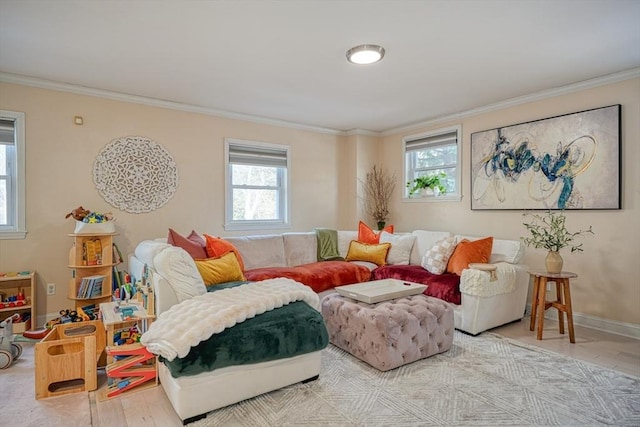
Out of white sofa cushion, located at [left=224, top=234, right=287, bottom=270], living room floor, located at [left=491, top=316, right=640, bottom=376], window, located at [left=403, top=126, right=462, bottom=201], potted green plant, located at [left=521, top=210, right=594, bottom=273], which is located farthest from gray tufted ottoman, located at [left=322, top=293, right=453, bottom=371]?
window, located at [left=403, top=126, right=462, bottom=201]

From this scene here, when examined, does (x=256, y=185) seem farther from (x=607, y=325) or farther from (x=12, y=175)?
(x=607, y=325)

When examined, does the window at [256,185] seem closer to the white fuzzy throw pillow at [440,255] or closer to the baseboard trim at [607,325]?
the white fuzzy throw pillow at [440,255]

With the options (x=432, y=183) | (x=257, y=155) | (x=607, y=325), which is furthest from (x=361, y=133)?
(x=607, y=325)

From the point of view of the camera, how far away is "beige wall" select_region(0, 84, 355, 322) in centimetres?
348

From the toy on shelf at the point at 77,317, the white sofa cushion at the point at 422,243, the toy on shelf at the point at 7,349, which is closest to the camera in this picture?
the toy on shelf at the point at 7,349

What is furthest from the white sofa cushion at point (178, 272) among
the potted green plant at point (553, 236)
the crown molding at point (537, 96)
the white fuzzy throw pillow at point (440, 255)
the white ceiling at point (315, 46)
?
the crown molding at point (537, 96)

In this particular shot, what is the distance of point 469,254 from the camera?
3.57m

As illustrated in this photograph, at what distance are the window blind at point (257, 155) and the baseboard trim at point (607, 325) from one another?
155 inches

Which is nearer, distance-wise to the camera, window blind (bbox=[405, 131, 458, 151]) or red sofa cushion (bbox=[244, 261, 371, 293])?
red sofa cushion (bbox=[244, 261, 371, 293])

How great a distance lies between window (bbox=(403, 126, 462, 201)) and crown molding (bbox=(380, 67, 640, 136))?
0.48 ft

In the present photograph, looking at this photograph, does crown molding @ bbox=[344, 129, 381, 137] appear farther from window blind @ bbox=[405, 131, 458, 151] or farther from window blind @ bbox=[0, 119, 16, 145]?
window blind @ bbox=[0, 119, 16, 145]

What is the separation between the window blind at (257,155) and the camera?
A: 4.75 m

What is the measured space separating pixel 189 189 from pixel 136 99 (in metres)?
1.17

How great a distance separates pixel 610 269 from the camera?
3.41 m
